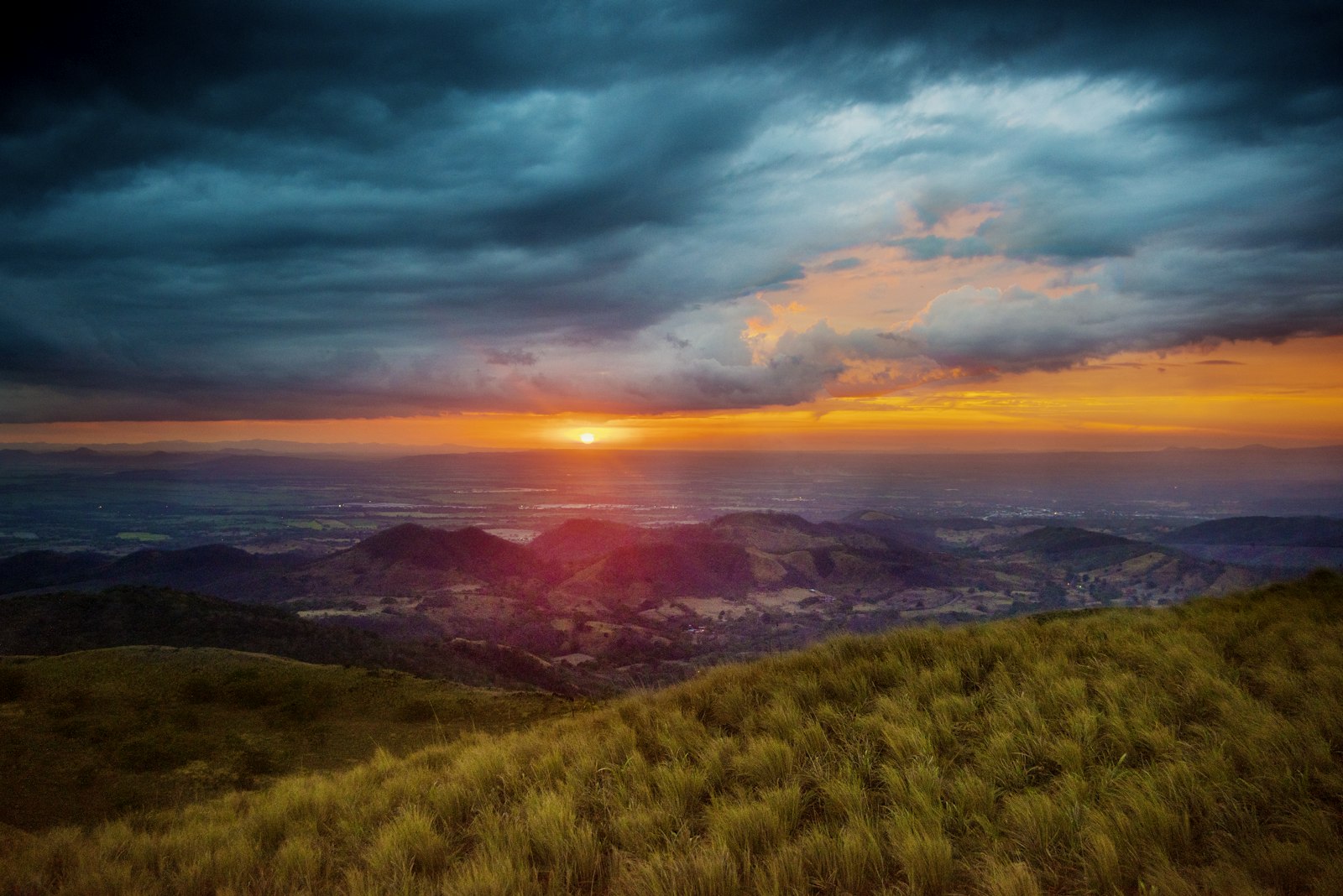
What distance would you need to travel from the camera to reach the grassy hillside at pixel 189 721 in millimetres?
12023

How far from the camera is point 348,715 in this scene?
16.9 meters

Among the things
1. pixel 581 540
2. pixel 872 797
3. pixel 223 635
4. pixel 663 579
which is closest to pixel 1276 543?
pixel 663 579

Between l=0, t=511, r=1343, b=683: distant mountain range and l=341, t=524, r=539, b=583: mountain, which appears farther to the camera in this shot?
l=341, t=524, r=539, b=583: mountain

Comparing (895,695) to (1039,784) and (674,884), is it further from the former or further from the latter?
(674,884)

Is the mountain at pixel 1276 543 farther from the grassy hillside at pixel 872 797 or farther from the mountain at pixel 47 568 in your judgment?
the mountain at pixel 47 568

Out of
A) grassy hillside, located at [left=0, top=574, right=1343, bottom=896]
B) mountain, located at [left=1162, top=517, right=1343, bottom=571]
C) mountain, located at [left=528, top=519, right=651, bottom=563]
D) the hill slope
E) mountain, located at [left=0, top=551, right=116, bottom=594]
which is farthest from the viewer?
mountain, located at [left=528, top=519, right=651, bottom=563]

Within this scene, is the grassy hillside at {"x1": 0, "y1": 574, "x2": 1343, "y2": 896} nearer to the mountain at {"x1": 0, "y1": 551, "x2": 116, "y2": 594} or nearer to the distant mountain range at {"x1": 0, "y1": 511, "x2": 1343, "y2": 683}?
the distant mountain range at {"x1": 0, "y1": 511, "x2": 1343, "y2": 683}

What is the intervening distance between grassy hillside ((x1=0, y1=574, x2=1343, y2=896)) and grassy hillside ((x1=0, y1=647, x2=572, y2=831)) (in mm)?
3077

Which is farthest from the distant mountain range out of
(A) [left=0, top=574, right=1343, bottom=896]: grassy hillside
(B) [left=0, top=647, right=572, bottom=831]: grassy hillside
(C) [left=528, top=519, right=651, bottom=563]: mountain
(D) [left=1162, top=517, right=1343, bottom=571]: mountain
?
(A) [left=0, top=574, right=1343, bottom=896]: grassy hillside

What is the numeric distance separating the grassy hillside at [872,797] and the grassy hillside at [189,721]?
10.1 ft

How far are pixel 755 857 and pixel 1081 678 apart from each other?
5730 mm

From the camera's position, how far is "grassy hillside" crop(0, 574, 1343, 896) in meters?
5.08

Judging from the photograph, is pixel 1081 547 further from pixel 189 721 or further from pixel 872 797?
pixel 872 797

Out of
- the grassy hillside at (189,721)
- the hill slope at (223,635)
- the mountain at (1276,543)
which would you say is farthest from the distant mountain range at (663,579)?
the grassy hillside at (189,721)
